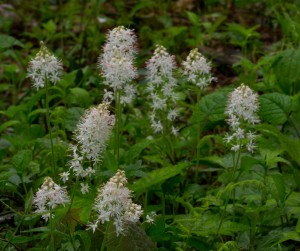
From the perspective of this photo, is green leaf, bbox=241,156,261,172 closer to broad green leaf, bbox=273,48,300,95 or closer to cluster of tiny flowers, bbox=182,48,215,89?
cluster of tiny flowers, bbox=182,48,215,89

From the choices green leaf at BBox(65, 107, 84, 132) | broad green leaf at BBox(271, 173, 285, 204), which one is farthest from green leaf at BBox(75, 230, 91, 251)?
green leaf at BBox(65, 107, 84, 132)

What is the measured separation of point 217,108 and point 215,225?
0.95m

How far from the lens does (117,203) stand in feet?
7.63

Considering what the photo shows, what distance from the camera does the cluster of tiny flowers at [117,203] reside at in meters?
2.29

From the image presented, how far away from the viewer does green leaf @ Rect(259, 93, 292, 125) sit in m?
3.59

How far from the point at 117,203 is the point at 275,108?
1.56 m

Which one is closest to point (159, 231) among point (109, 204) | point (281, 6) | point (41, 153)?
point (109, 204)

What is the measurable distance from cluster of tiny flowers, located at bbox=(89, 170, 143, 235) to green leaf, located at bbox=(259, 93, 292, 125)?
4.54ft

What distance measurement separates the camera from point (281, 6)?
6.58 m

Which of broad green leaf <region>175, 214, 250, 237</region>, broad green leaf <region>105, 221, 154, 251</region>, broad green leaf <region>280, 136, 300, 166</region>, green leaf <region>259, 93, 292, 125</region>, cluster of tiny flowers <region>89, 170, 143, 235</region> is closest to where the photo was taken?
cluster of tiny flowers <region>89, 170, 143, 235</region>

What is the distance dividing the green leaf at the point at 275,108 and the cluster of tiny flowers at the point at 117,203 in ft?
4.54

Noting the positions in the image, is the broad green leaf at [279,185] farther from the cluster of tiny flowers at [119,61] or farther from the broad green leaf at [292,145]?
the cluster of tiny flowers at [119,61]

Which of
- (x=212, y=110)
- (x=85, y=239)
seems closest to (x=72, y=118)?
(x=212, y=110)

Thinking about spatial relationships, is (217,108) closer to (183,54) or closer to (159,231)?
(159,231)
